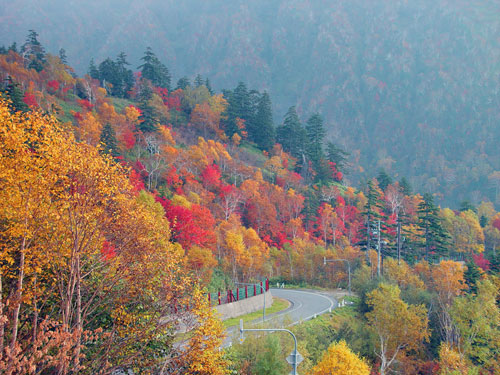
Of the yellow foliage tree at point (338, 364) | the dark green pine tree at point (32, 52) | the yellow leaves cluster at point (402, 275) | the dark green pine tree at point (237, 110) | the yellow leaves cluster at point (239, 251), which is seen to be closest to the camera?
the yellow foliage tree at point (338, 364)

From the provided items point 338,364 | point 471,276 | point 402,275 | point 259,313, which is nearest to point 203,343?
point 338,364

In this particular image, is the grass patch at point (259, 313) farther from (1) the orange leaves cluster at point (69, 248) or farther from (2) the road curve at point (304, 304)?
(1) the orange leaves cluster at point (69, 248)

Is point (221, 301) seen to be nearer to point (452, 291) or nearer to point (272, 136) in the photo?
point (452, 291)

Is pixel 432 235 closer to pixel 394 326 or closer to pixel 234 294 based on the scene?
pixel 394 326

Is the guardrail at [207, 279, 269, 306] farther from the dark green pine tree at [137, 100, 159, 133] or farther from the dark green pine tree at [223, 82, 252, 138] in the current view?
the dark green pine tree at [223, 82, 252, 138]

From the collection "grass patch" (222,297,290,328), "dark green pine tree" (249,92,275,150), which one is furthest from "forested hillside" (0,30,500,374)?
"grass patch" (222,297,290,328)

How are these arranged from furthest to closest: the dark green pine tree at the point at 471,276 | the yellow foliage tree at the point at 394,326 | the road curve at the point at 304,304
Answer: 1. the dark green pine tree at the point at 471,276
2. the road curve at the point at 304,304
3. the yellow foliage tree at the point at 394,326

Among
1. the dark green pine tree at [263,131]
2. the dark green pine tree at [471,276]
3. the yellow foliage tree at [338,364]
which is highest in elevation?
the dark green pine tree at [263,131]

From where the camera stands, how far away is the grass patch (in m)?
35.9

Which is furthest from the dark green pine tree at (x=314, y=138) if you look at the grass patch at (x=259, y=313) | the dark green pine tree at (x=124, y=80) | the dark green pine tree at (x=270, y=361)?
the dark green pine tree at (x=270, y=361)

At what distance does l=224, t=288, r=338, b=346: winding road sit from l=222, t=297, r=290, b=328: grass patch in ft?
2.40

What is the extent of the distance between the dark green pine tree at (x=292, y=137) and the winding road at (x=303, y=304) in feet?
199

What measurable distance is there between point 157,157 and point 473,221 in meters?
66.9

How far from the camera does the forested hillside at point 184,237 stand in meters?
11.8
